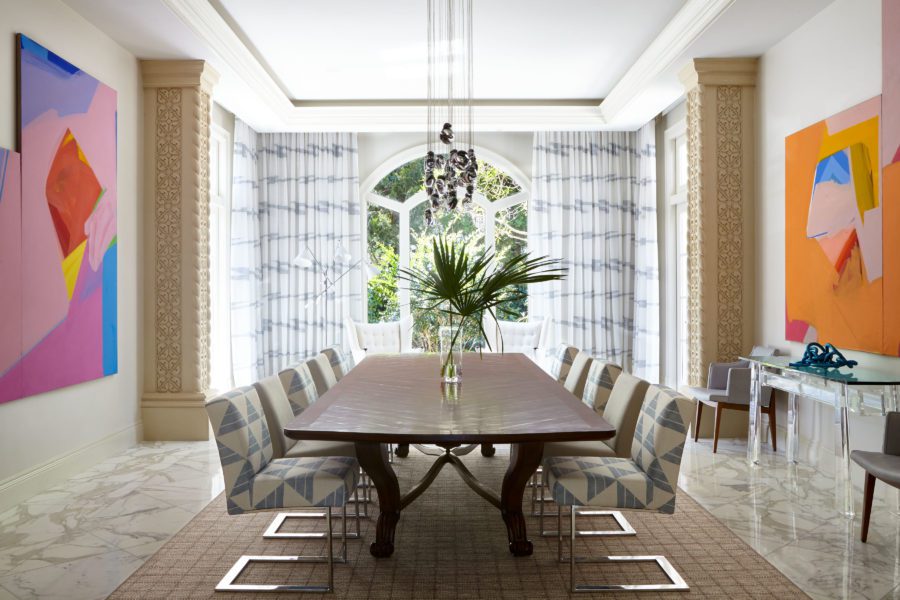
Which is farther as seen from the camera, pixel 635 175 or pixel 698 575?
pixel 635 175

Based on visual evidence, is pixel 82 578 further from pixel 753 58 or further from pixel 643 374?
pixel 643 374

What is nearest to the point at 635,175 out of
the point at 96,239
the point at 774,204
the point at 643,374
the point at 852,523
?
the point at 643,374

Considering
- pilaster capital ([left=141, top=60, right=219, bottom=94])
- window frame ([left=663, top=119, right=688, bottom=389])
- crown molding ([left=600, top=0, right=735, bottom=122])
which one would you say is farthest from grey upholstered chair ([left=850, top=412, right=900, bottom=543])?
pilaster capital ([left=141, top=60, right=219, bottom=94])

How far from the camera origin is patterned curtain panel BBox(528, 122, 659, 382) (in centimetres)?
763

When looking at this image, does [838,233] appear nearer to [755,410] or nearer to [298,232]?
[755,410]

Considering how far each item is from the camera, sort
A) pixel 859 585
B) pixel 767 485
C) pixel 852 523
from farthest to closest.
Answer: pixel 767 485
pixel 852 523
pixel 859 585

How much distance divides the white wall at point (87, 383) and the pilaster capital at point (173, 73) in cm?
8

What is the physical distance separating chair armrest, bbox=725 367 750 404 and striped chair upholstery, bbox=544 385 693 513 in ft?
7.57

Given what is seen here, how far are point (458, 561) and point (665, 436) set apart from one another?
3.36ft

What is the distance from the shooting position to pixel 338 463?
271 centimetres

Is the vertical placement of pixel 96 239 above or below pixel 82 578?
above

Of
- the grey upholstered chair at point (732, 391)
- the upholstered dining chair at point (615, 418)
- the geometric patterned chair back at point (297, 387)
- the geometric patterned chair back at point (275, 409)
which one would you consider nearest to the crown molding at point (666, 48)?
the grey upholstered chair at point (732, 391)

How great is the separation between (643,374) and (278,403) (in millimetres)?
5245

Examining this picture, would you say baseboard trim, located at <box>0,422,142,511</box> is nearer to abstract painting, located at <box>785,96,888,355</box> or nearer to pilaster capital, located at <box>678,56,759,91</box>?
abstract painting, located at <box>785,96,888,355</box>
